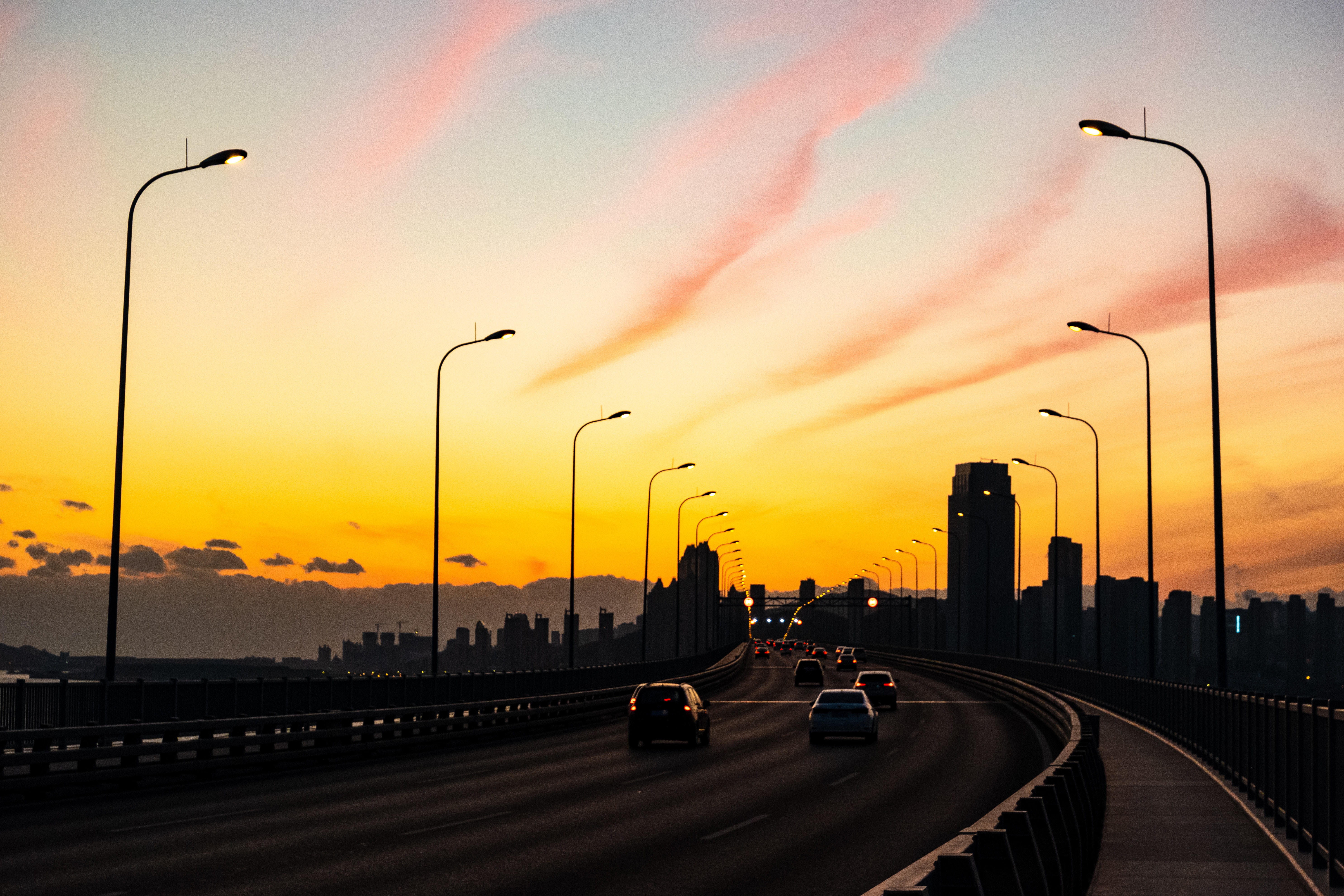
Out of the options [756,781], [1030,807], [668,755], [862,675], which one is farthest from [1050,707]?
[1030,807]

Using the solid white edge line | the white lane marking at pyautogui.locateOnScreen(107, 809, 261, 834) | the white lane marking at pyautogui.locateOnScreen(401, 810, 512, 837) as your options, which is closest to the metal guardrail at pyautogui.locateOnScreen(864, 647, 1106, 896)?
the solid white edge line

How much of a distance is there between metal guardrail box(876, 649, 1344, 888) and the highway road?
323cm

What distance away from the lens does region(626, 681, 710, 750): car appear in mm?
32562

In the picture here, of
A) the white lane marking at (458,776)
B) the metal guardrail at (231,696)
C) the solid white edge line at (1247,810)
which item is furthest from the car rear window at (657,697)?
the solid white edge line at (1247,810)

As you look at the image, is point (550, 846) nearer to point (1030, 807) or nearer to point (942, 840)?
→ point (942, 840)

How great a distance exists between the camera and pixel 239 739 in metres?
23.9

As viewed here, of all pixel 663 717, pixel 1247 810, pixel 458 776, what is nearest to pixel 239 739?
pixel 458 776

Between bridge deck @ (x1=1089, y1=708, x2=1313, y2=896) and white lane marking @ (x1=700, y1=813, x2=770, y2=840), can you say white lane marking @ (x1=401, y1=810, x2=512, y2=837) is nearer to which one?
white lane marking @ (x1=700, y1=813, x2=770, y2=840)

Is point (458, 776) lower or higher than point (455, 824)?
lower

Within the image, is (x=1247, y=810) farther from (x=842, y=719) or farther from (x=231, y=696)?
(x=231, y=696)

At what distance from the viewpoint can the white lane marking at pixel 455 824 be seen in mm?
16453

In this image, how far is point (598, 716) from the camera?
4450 cm

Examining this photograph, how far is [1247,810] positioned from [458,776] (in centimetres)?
1274

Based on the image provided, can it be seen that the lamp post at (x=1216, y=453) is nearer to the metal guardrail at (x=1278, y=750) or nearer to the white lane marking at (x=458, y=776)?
the metal guardrail at (x=1278, y=750)
